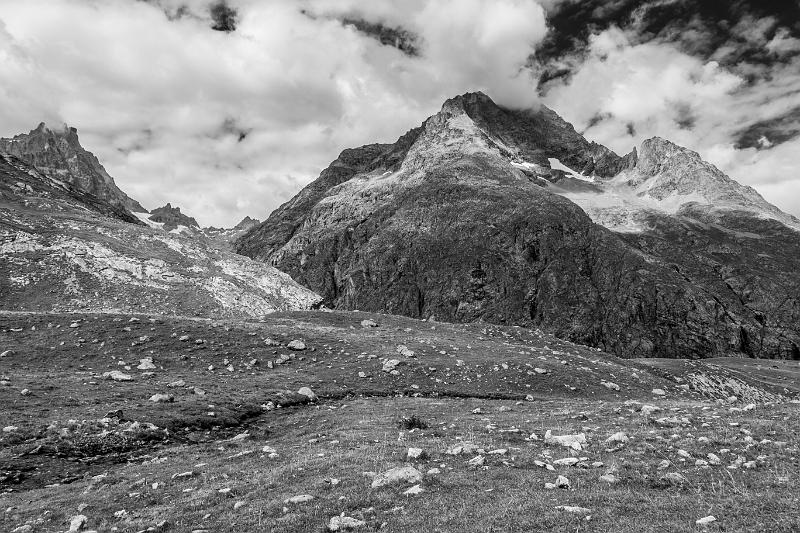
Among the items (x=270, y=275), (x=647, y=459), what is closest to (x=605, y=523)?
(x=647, y=459)

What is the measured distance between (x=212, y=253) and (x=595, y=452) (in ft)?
316

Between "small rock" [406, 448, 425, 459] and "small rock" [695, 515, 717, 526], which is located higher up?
"small rock" [695, 515, 717, 526]

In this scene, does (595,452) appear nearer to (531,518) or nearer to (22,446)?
(531,518)

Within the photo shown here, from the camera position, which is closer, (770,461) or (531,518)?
(531,518)

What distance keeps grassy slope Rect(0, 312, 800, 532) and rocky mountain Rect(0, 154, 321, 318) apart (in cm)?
2790

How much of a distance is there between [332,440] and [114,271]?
73.7 meters

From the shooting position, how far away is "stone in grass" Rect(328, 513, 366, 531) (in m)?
11.9

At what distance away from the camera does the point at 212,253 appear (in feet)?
329

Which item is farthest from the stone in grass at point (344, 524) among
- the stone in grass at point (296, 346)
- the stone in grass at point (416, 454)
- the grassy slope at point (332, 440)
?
the stone in grass at point (296, 346)

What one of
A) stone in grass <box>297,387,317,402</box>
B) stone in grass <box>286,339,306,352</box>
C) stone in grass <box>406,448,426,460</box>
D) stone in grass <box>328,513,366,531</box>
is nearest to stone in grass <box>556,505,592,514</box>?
stone in grass <box>328,513,366,531</box>

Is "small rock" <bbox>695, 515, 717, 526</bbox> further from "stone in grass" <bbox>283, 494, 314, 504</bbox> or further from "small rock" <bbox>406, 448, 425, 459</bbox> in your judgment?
"stone in grass" <bbox>283, 494, 314, 504</bbox>

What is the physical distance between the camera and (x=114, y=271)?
261 feet

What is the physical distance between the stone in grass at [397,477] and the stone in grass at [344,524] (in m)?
2.70

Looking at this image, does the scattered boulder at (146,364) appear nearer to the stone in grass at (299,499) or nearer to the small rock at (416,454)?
the small rock at (416,454)
